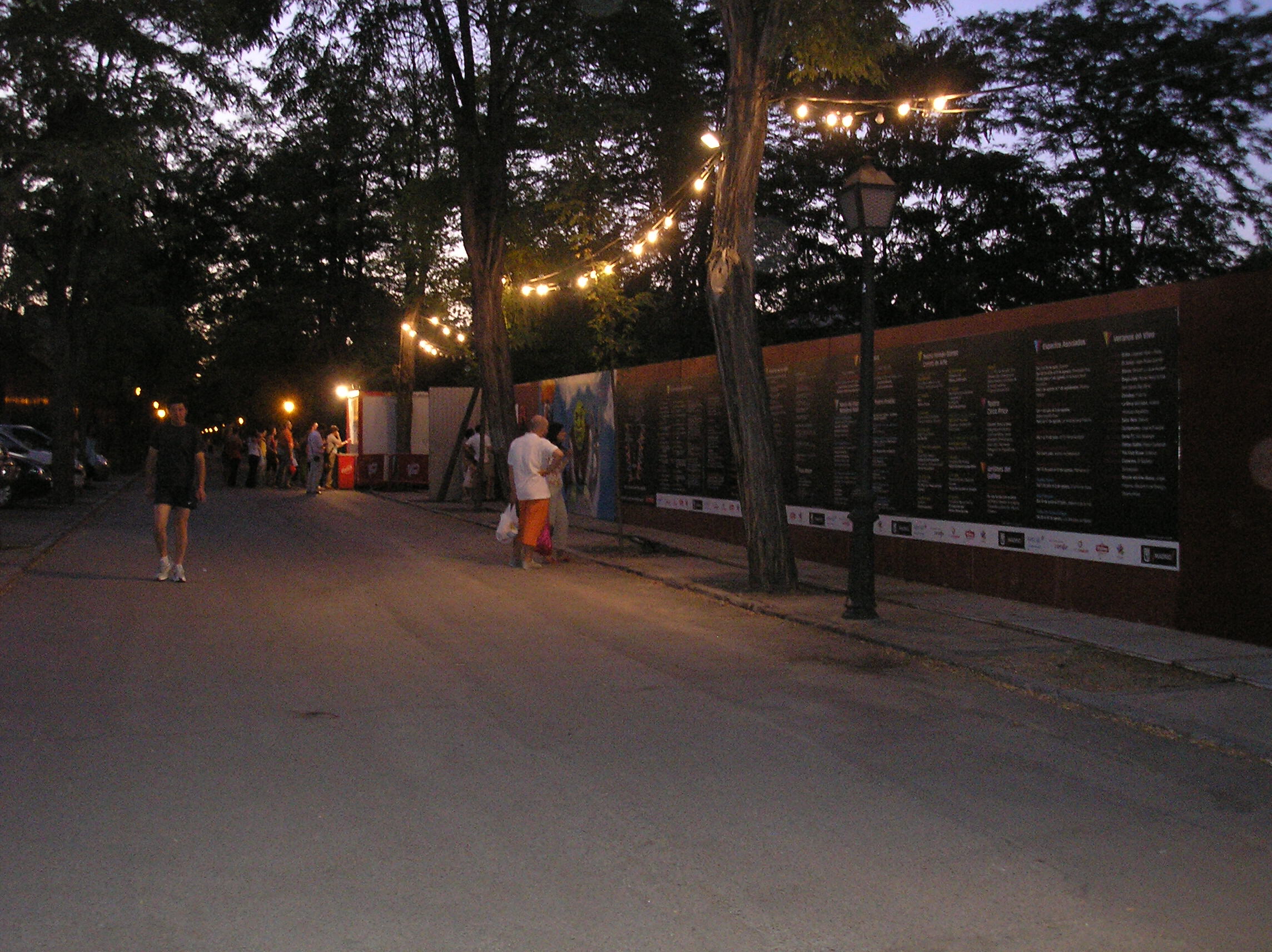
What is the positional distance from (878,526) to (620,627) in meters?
4.69

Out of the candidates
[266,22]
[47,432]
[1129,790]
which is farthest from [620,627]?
[47,432]

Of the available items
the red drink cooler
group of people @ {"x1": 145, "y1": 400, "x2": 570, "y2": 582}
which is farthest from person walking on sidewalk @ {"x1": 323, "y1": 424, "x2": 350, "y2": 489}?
group of people @ {"x1": 145, "y1": 400, "x2": 570, "y2": 582}

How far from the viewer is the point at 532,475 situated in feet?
48.9

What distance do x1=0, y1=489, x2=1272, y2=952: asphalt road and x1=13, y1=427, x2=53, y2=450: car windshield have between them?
24.6 metres

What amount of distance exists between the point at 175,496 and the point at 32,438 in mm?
22352

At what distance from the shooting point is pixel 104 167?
17.1 metres


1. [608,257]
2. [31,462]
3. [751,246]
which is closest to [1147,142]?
[608,257]

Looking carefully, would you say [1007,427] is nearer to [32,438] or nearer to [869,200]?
[869,200]

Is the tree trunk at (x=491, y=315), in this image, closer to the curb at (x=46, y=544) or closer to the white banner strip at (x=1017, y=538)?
the curb at (x=46, y=544)

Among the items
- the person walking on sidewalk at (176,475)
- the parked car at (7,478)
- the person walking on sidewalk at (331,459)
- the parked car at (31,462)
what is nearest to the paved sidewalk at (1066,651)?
the person walking on sidewalk at (176,475)

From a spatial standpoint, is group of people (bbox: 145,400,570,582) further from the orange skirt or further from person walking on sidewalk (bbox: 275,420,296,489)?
person walking on sidewalk (bbox: 275,420,296,489)

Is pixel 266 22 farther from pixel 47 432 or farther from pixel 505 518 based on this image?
pixel 47 432

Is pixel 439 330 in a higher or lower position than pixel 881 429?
higher

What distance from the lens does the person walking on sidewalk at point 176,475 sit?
1325 centimetres
